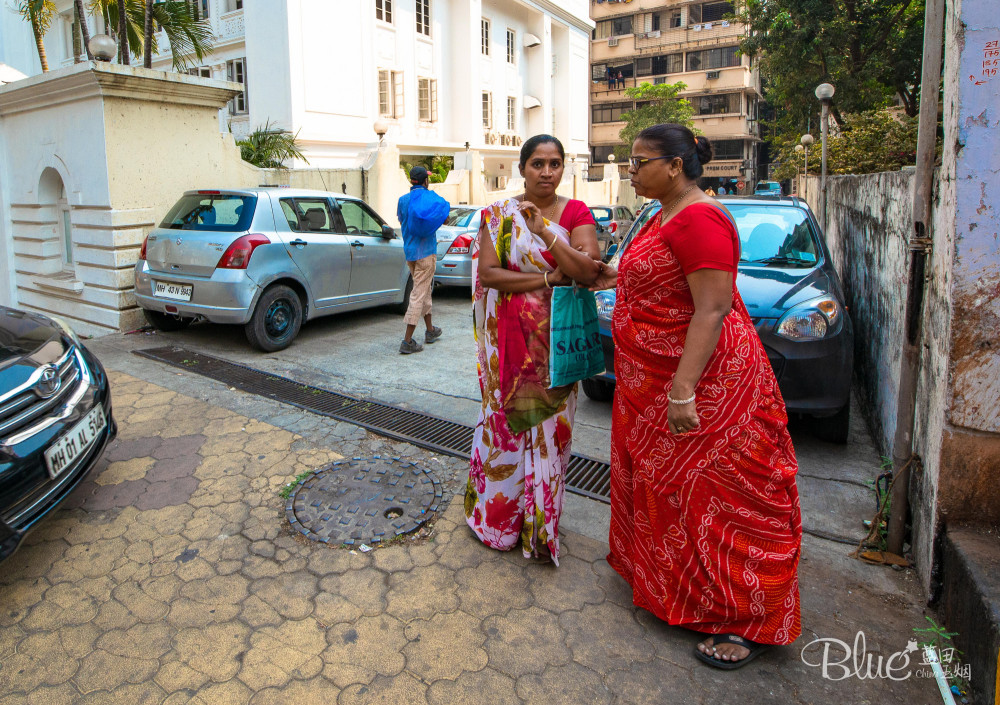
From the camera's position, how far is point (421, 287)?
6961 mm

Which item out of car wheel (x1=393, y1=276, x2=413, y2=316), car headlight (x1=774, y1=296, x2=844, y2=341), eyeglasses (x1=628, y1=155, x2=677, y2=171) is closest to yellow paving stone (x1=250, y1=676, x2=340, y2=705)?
eyeglasses (x1=628, y1=155, x2=677, y2=171)

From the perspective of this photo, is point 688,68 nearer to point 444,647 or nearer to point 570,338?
point 570,338

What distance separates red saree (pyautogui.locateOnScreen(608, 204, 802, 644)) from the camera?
7.88ft

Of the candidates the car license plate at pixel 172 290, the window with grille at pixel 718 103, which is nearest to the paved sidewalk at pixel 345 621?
the car license plate at pixel 172 290

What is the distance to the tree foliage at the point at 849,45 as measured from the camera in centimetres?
1939

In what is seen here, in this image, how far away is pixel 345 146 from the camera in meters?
23.1

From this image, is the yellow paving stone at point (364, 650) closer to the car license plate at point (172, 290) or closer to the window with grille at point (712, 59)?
the car license plate at point (172, 290)

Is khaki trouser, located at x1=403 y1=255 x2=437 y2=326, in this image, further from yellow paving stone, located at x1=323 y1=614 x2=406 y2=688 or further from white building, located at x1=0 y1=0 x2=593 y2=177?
white building, located at x1=0 y1=0 x2=593 y2=177

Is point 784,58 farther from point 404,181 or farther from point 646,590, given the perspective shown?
point 646,590

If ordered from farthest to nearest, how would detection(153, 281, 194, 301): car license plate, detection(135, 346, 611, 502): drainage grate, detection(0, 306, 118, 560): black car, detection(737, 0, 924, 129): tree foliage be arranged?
1. detection(737, 0, 924, 129): tree foliage
2. detection(153, 281, 194, 301): car license plate
3. detection(135, 346, 611, 502): drainage grate
4. detection(0, 306, 118, 560): black car

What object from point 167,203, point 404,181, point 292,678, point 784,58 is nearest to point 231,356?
point 167,203

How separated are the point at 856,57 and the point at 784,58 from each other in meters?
1.95

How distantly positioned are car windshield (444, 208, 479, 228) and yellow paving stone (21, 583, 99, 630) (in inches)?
321

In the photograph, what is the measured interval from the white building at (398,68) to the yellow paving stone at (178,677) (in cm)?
1876
